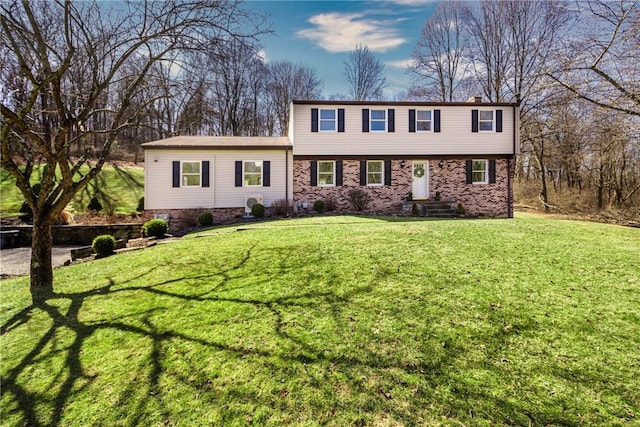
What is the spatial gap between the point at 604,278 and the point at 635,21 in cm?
707

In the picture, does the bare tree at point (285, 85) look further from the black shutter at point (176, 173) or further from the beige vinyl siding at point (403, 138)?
the black shutter at point (176, 173)

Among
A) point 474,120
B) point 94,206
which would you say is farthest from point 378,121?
point 94,206

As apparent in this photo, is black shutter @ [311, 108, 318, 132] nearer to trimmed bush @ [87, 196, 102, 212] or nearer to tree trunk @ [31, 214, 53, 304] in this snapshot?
tree trunk @ [31, 214, 53, 304]

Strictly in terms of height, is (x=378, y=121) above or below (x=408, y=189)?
above

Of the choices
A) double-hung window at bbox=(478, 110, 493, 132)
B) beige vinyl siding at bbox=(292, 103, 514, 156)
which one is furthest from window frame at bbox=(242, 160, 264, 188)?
double-hung window at bbox=(478, 110, 493, 132)

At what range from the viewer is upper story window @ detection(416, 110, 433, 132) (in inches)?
672

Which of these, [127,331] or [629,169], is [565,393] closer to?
[127,331]

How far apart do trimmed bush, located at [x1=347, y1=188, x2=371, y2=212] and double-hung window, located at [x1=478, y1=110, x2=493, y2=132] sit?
24.8 feet

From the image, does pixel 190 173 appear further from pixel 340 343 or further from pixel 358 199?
pixel 340 343

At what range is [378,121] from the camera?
16891 mm

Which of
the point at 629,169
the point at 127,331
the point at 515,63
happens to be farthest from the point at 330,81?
the point at 127,331

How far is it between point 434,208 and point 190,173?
12514mm

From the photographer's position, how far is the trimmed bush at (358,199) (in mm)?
16547

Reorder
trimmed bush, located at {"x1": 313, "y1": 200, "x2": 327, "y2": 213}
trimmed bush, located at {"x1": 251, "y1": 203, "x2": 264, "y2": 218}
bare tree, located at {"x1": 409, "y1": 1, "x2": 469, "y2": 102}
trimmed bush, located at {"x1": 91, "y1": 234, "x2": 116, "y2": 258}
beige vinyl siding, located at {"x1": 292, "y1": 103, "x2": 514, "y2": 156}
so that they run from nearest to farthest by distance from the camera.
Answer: trimmed bush, located at {"x1": 91, "y1": 234, "x2": 116, "y2": 258}, trimmed bush, located at {"x1": 251, "y1": 203, "x2": 264, "y2": 218}, trimmed bush, located at {"x1": 313, "y1": 200, "x2": 327, "y2": 213}, beige vinyl siding, located at {"x1": 292, "y1": 103, "x2": 514, "y2": 156}, bare tree, located at {"x1": 409, "y1": 1, "x2": 469, "y2": 102}
